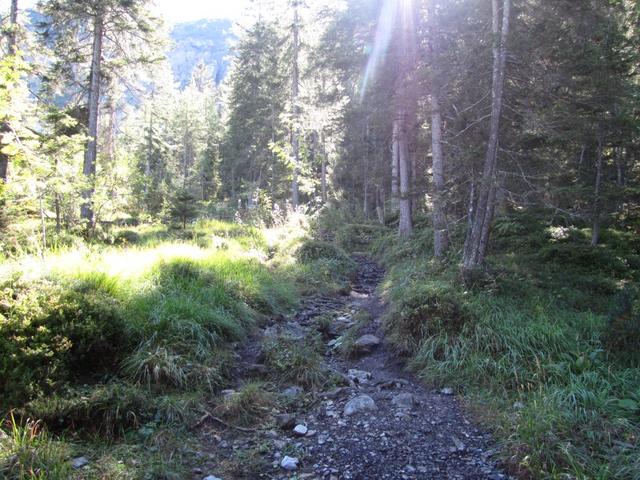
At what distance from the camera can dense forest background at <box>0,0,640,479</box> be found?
4.01 metres

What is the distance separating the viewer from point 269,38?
2516cm

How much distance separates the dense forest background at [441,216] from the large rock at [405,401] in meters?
0.62

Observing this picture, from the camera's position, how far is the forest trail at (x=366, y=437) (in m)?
3.42

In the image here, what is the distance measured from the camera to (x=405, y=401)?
4.54m

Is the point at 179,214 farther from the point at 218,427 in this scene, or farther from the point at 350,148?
the point at 350,148

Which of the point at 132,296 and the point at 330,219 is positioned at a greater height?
the point at 330,219

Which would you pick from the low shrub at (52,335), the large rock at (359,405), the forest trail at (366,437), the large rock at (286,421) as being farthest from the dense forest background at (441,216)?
the large rock at (359,405)

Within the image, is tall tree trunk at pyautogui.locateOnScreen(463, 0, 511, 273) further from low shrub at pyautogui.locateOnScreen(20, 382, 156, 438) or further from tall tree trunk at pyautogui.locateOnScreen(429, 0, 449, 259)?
low shrub at pyautogui.locateOnScreen(20, 382, 156, 438)

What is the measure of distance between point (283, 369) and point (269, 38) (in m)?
24.8

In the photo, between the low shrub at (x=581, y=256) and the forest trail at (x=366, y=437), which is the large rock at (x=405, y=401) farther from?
the low shrub at (x=581, y=256)

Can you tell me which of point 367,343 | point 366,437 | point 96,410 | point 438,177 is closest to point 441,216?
point 438,177

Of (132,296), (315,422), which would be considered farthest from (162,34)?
(315,422)

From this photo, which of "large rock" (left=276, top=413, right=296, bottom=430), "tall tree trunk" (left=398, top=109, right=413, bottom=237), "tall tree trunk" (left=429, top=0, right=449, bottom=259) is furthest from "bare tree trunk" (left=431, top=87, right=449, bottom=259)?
"large rock" (left=276, top=413, right=296, bottom=430)

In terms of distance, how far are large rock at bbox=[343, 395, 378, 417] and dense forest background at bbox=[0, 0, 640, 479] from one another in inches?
42.2
